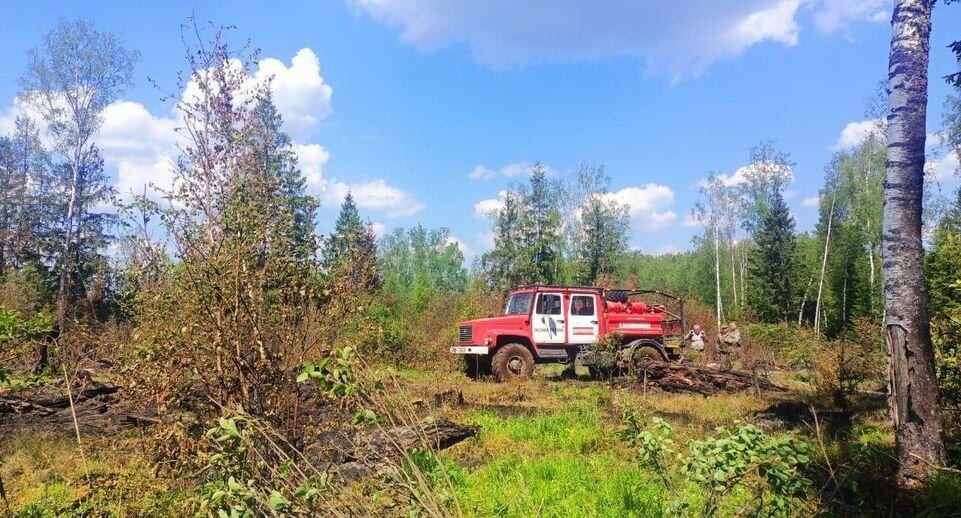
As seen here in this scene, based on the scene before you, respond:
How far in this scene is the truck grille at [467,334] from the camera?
43.3ft

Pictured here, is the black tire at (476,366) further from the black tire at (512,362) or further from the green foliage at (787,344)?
the green foliage at (787,344)

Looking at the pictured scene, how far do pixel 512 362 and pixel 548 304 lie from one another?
167 cm

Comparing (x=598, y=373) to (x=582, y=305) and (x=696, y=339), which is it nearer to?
(x=582, y=305)

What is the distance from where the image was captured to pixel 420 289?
33.6 m

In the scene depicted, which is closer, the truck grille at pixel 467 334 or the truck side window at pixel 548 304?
the truck grille at pixel 467 334

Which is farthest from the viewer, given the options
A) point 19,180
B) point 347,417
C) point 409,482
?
point 19,180

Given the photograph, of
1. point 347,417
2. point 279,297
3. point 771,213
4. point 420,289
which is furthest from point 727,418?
point 771,213

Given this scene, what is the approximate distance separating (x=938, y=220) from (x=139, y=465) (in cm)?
3361

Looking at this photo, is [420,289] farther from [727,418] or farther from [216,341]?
[216,341]

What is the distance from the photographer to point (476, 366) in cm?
1376

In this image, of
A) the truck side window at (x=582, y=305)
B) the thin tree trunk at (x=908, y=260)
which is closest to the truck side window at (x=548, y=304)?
the truck side window at (x=582, y=305)

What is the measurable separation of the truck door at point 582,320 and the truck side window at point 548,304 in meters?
0.34

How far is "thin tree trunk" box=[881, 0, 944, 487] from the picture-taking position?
4289mm

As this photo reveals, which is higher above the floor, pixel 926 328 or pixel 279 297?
pixel 279 297
